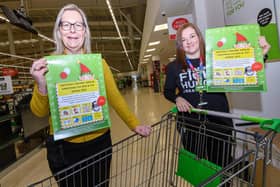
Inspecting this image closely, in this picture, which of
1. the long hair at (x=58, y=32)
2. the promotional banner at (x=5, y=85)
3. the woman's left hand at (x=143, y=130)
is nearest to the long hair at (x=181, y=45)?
the woman's left hand at (x=143, y=130)

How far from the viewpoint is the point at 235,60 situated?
1420mm

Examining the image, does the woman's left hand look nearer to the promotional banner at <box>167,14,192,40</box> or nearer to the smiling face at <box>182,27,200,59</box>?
the smiling face at <box>182,27,200,59</box>

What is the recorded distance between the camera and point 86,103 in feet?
4.39

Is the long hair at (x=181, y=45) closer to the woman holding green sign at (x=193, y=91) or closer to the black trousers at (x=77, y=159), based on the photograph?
the woman holding green sign at (x=193, y=91)

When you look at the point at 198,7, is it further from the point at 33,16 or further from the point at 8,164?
the point at 33,16

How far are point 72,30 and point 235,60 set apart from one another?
37.5 inches

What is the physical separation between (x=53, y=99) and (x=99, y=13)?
11.3 m

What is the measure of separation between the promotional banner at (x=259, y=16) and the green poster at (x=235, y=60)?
3.06 feet

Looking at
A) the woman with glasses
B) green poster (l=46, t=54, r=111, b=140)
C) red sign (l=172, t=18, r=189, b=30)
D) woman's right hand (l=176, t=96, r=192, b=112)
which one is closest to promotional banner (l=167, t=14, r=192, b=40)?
red sign (l=172, t=18, r=189, b=30)

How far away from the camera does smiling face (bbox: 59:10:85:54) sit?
4.52 feet

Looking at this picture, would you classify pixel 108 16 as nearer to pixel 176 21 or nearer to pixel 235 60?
pixel 176 21

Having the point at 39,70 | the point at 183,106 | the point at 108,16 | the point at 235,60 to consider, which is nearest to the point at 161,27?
the point at 108,16

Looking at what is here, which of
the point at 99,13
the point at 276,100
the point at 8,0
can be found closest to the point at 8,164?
the point at 276,100

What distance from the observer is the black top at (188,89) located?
1.77m
